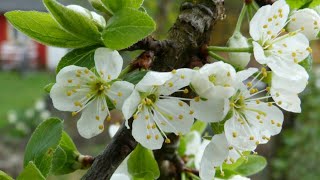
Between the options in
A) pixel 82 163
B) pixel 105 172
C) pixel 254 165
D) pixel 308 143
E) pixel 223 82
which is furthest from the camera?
pixel 308 143

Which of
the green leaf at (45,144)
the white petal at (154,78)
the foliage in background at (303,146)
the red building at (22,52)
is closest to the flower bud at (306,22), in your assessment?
the white petal at (154,78)

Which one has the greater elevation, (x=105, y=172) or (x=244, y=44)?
(x=244, y=44)

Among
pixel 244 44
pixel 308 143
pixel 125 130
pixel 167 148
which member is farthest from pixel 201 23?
pixel 308 143

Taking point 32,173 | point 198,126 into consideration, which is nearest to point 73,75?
point 32,173

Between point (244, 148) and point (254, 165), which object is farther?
point (254, 165)

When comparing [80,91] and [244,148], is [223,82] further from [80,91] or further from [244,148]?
[80,91]

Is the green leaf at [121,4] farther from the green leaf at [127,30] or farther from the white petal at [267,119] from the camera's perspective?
the white petal at [267,119]

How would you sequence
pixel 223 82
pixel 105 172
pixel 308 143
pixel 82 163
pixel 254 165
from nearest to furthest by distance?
pixel 223 82, pixel 105 172, pixel 82 163, pixel 254 165, pixel 308 143
